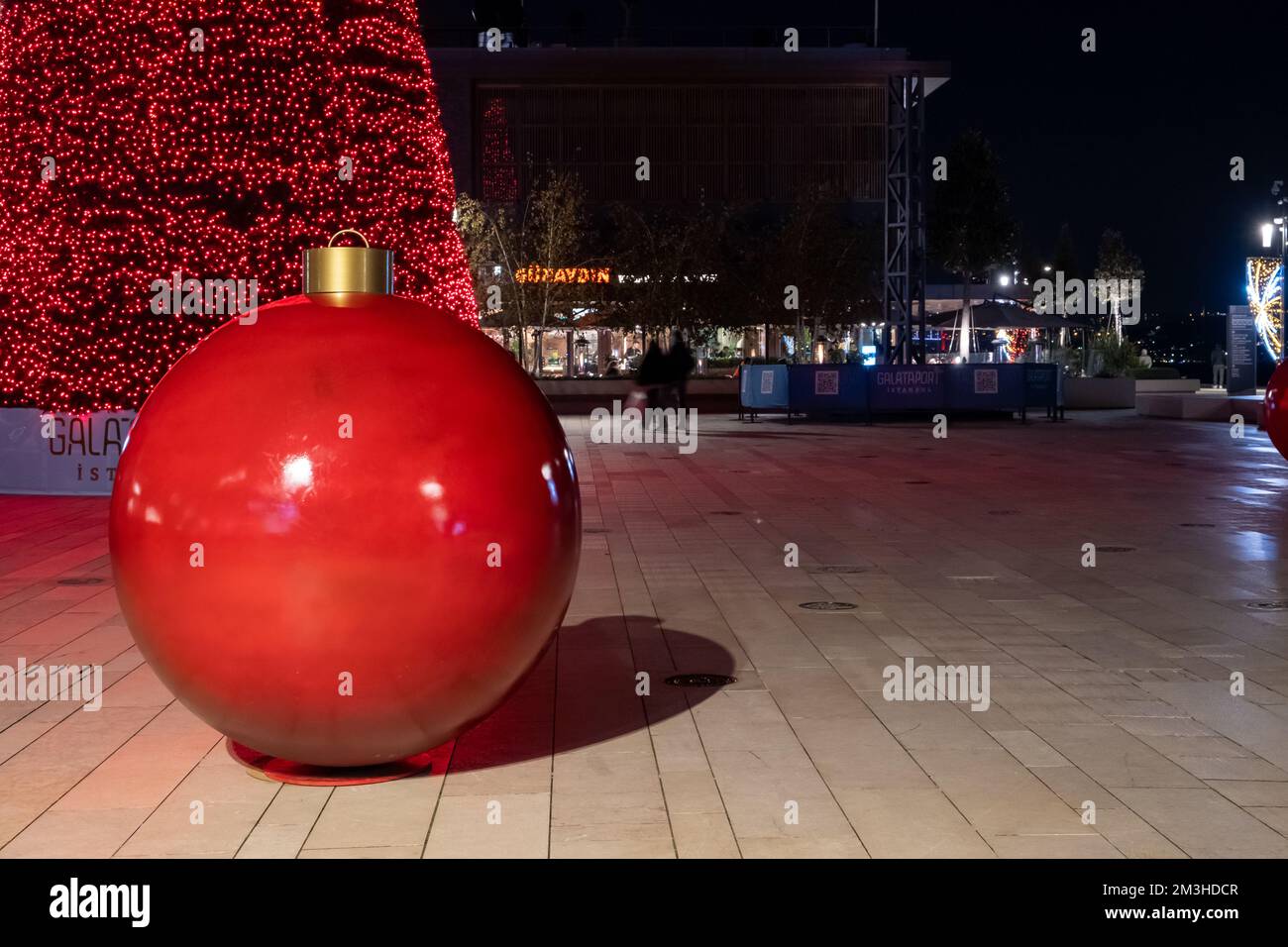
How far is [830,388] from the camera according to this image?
34625 millimetres

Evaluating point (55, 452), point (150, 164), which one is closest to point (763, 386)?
point (55, 452)

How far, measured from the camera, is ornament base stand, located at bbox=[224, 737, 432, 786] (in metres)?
5.32

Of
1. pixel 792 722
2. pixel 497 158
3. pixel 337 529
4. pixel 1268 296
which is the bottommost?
pixel 792 722

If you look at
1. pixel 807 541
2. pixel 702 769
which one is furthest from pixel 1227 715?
pixel 807 541

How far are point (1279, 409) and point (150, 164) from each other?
1220cm

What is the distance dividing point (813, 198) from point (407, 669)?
56670 mm

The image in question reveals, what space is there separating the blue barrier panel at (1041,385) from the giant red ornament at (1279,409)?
783 inches

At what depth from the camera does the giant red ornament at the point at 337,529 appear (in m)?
4.61

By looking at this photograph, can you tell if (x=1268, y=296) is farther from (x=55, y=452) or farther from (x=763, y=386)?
(x=55, y=452)

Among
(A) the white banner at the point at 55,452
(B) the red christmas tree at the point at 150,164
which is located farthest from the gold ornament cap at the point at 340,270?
(A) the white banner at the point at 55,452

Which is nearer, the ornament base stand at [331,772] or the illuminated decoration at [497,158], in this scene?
the ornament base stand at [331,772]

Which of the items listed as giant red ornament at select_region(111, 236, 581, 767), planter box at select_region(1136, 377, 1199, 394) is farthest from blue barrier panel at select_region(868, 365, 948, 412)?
giant red ornament at select_region(111, 236, 581, 767)

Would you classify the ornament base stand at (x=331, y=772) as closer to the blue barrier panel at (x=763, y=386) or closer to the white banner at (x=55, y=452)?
the white banner at (x=55, y=452)

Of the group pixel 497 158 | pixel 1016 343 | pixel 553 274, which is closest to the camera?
pixel 553 274
